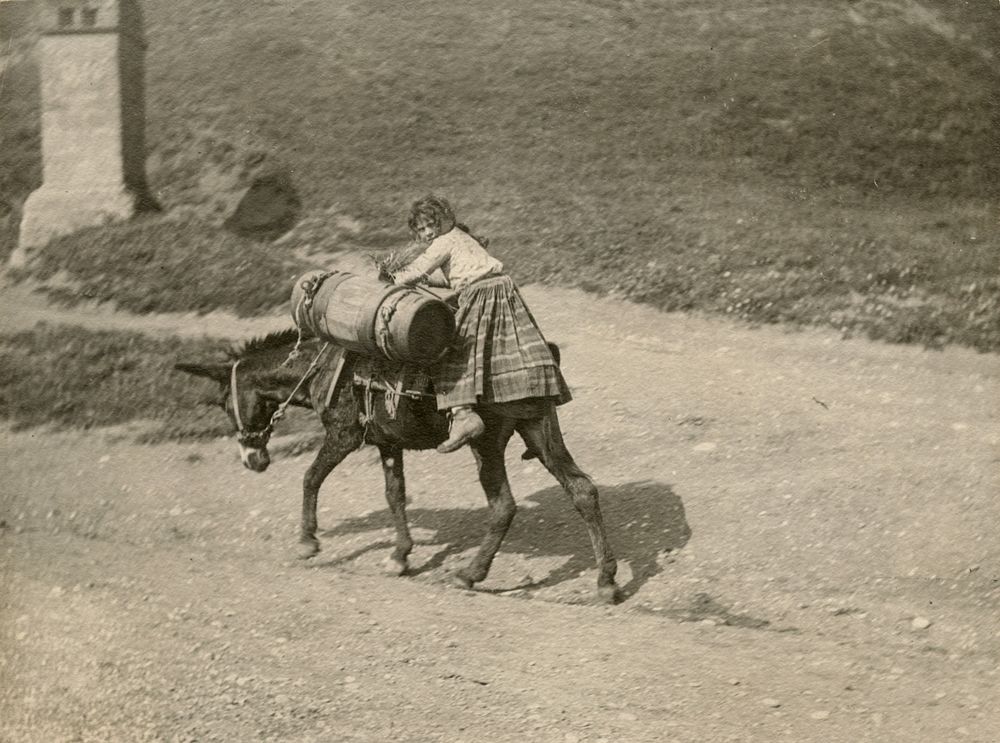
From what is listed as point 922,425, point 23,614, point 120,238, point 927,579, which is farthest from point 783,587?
point 120,238

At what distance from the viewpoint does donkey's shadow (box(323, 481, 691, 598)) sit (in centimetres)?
614

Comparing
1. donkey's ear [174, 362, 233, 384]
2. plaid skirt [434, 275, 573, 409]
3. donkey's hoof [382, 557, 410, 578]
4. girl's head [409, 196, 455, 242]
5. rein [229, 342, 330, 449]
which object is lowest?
donkey's hoof [382, 557, 410, 578]

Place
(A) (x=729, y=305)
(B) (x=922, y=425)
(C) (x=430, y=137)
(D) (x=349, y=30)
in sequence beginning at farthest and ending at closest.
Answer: (A) (x=729, y=305) → (C) (x=430, y=137) → (D) (x=349, y=30) → (B) (x=922, y=425)

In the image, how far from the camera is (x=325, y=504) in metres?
6.62

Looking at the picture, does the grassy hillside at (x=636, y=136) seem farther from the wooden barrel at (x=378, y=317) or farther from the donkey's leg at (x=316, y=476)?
the donkey's leg at (x=316, y=476)

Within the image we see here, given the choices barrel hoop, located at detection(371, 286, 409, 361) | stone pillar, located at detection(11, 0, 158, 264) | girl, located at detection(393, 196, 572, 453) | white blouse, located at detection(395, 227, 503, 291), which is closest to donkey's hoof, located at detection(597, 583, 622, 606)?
girl, located at detection(393, 196, 572, 453)

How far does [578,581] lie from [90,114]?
12.8 ft

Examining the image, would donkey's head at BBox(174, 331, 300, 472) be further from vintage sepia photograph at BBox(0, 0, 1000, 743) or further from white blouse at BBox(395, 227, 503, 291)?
white blouse at BBox(395, 227, 503, 291)

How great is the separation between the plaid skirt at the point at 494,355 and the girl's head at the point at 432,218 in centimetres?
36

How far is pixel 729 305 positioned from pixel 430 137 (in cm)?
225

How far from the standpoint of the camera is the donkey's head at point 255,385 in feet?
21.6

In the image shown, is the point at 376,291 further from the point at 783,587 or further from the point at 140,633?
the point at 783,587

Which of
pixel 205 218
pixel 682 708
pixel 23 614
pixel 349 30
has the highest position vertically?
pixel 349 30

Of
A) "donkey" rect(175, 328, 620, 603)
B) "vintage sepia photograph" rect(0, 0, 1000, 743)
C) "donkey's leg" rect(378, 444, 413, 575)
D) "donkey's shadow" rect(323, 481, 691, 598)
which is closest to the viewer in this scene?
"vintage sepia photograph" rect(0, 0, 1000, 743)
